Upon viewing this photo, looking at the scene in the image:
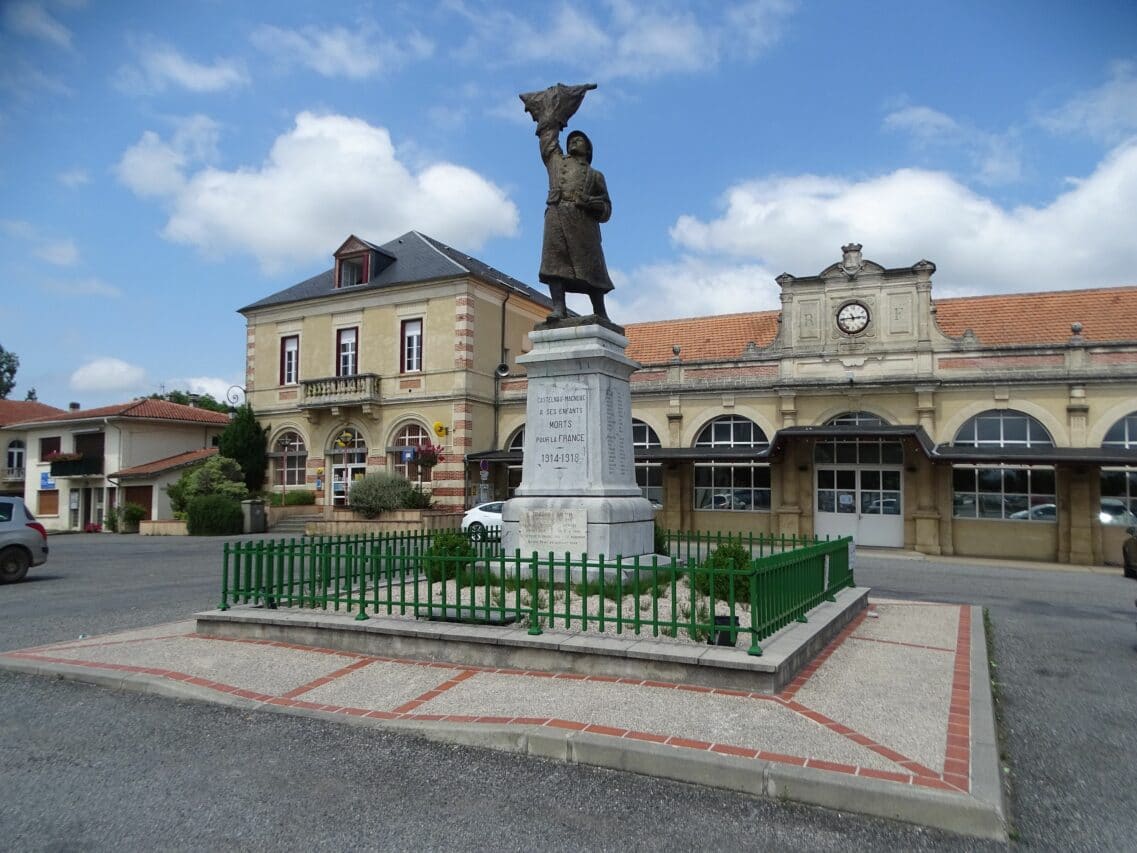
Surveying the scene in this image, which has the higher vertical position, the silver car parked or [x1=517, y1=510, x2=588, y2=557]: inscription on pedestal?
[x1=517, y1=510, x2=588, y2=557]: inscription on pedestal

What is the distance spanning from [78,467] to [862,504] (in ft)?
105

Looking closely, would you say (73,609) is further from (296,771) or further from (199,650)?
(296,771)

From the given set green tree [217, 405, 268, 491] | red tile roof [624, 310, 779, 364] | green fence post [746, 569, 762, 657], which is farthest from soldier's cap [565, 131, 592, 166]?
green tree [217, 405, 268, 491]

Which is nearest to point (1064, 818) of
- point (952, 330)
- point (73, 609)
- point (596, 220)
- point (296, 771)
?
point (296, 771)

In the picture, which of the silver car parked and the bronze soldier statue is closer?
the bronze soldier statue

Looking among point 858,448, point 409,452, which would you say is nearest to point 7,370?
point 409,452

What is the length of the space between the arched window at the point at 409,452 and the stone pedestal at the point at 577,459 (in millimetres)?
18531

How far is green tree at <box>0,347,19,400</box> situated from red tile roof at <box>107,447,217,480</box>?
150ft

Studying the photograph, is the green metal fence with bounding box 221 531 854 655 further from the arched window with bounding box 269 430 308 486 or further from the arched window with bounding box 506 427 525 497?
the arched window with bounding box 269 430 308 486

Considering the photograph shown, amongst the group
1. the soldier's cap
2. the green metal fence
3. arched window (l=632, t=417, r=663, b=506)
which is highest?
the soldier's cap

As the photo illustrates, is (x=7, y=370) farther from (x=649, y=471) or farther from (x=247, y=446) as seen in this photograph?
(x=649, y=471)

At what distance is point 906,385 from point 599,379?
599 inches

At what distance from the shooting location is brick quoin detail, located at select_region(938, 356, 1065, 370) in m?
19.7

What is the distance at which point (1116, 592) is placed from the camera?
13.5 metres
